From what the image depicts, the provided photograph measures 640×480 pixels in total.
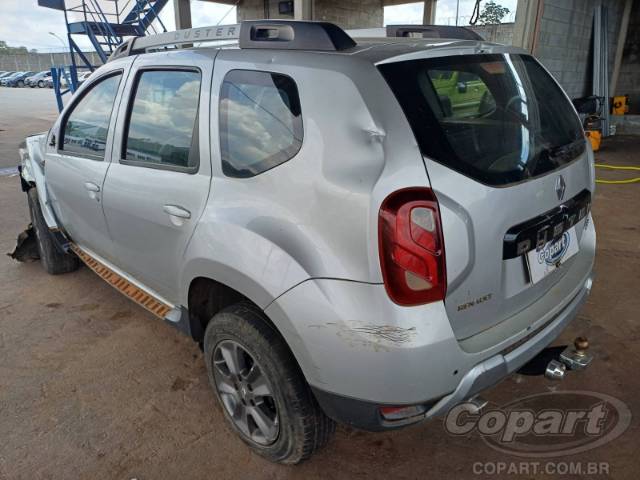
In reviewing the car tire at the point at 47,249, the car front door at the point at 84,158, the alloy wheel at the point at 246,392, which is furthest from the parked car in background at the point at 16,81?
the alloy wheel at the point at 246,392

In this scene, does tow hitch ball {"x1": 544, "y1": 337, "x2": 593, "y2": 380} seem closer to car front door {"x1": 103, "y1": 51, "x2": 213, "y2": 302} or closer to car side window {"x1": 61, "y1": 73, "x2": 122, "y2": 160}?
car front door {"x1": 103, "y1": 51, "x2": 213, "y2": 302}

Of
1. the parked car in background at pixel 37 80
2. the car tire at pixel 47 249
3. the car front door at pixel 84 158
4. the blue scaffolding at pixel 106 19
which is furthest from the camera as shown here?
the parked car in background at pixel 37 80

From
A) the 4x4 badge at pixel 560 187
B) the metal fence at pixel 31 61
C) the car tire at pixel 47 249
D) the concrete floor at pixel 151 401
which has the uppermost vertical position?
the metal fence at pixel 31 61

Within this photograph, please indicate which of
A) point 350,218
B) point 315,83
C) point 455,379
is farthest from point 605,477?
point 315,83

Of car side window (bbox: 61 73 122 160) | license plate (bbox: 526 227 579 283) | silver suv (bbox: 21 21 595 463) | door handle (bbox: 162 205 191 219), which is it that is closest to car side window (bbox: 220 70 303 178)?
silver suv (bbox: 21 21 595 463)

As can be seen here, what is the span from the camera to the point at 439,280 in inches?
58.8

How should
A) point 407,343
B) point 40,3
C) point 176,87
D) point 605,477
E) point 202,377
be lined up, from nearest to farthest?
point 407,343 < point 605,477 < point 176,87 < point 202,377 < point 40,3

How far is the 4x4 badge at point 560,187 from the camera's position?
1.83m

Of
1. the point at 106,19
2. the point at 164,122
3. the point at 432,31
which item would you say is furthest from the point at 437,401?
the point at 106,19

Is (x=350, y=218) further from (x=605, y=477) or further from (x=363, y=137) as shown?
(x=605, y=477)

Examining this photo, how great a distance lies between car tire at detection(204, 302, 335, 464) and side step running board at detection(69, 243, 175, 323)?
0.46 metres

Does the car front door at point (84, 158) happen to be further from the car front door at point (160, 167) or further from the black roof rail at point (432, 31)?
the black roof rail at point (432, 31)

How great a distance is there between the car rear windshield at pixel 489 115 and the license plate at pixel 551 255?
0.96ft

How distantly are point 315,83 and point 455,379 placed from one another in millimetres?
1095
